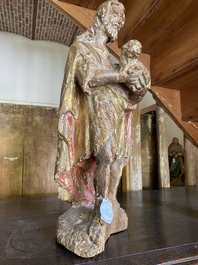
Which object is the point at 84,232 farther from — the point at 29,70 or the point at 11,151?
the point at 29,70

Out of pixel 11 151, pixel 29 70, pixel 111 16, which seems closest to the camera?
pixel 111 16

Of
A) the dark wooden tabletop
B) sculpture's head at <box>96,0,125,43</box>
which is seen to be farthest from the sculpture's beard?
the dark wooden tabletop

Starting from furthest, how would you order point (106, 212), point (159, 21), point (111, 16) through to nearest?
point (159, 21), point (111, 16), point (106, 212)

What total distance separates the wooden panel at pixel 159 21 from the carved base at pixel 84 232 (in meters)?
0.72

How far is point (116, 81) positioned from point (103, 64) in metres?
0.09

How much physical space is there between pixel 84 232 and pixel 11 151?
1.42 meters

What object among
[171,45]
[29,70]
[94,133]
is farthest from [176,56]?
[29,70]

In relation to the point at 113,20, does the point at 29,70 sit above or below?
above

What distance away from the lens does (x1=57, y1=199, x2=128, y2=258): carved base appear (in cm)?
47

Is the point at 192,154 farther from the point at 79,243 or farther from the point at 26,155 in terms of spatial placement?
the point at 79,243

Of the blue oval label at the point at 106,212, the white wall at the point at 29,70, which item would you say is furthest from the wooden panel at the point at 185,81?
the white wall at the point at 29,70

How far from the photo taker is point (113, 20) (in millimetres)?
609

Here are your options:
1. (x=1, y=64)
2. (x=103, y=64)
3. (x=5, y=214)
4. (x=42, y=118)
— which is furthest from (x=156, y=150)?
(x=1, y=64)

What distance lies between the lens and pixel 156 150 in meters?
2.27
